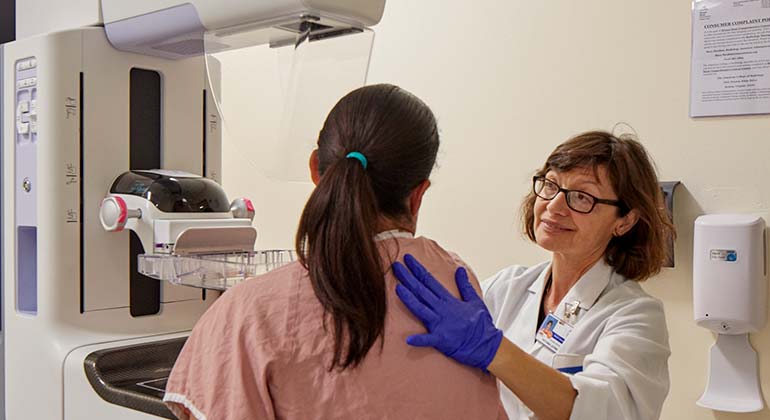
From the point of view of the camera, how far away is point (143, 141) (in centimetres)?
187

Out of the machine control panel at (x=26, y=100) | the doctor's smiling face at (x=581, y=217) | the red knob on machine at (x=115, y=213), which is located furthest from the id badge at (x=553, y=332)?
the machine control panel at (x=26, y=100)

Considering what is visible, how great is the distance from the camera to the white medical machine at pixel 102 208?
5.45 ft

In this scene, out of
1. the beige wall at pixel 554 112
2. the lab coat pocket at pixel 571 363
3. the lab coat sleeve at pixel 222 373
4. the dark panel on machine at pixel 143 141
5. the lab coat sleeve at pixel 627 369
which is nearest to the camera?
the lab coat sleeve at pixel 222 373

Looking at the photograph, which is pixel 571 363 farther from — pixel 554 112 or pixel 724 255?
pixel 554 112

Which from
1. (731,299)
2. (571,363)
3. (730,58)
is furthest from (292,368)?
(730,58)

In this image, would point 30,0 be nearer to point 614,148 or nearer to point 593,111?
point 614,148

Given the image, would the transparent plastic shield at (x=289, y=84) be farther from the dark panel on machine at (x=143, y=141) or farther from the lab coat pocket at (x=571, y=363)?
the lab coat pocket at (x=571, y=363)

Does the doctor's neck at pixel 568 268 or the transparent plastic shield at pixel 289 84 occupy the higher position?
the transparent plastic shield at pixel 289 84

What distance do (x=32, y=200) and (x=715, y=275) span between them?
1689 mm

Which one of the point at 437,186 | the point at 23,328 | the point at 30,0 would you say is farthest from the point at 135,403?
the point at 437,186

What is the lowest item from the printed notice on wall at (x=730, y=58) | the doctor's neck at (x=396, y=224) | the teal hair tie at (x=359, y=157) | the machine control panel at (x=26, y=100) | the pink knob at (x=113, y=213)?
the pink knob at (x=113, y=213)

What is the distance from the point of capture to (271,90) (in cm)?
156

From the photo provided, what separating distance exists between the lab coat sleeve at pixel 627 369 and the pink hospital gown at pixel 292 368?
1.47ft

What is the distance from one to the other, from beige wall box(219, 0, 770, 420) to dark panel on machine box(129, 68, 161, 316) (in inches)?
42.4
